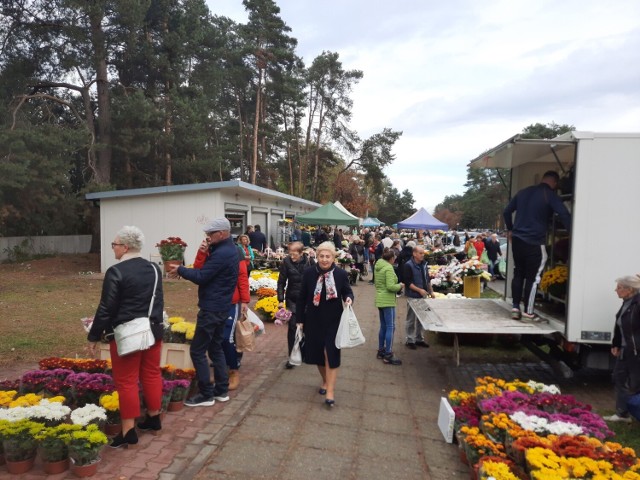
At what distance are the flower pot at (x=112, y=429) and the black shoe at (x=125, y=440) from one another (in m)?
0.17

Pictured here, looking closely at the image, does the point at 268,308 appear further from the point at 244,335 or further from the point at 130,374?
the point at 130,374

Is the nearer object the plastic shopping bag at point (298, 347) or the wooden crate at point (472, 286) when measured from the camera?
the plastic shopping bag at point (298, 347)

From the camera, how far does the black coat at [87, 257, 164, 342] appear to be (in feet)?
11.6

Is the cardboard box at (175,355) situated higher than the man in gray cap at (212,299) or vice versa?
the man in gray cap at (212,299)

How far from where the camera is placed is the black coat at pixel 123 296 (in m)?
3.55

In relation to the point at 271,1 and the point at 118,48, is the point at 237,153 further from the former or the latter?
the point at 118,48

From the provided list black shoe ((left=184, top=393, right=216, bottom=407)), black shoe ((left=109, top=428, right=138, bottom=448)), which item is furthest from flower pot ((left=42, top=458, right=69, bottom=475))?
black shoe ((left=184, top=393, right=216, bottom=407))

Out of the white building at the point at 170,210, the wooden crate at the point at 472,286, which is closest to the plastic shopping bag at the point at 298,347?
the wooden crate at the point at 472,286

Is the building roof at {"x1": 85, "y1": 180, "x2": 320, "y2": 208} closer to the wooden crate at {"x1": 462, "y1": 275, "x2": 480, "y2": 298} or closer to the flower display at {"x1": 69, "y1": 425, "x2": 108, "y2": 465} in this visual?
the wooden crate at {"x1": 462, "y1": 275, "x2": 480, "y2": 298}

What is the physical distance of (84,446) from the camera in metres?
3.27

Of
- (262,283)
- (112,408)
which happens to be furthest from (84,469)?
(262,283)

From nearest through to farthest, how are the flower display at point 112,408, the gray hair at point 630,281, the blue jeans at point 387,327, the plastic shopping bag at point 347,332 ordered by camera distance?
1. the flower display at point 112,408
2. the gray hair at point 630,281
3. the plastic shopping bag at point 347,332
4. the blue jeans at point 387,327

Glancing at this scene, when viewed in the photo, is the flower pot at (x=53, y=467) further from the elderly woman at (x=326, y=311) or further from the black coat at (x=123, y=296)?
the elderly woman at (x=326, y=311)

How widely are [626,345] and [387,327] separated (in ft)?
10.2
